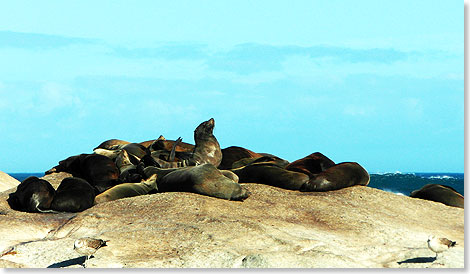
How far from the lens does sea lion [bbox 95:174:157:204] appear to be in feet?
34.1

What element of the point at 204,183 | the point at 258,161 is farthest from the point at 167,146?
the point at 204,183

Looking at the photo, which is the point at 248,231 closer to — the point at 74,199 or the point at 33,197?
the point at 74,199

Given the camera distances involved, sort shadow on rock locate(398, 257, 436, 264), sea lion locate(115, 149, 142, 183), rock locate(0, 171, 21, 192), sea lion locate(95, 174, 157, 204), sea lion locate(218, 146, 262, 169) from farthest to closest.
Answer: rock locate(0, 171, 21, 192) → sea lion locate(218, 146, 262, 169) → sea lion locate(115, 149, 142, 183) → sea lion locate(95, 174, 157, 204) → shadow on rock locate(398, 257, 436, 264)

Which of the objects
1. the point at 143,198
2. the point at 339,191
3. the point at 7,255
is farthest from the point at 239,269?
the point at 339,191

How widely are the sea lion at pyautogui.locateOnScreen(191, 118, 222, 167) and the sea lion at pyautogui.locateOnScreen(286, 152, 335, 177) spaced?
1.37 metres

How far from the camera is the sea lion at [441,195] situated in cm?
1101

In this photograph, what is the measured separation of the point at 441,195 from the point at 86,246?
22.1 feet

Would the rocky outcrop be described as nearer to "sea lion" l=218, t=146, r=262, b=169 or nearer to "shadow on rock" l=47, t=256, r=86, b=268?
"shadow on rock" l=47, t=256, r=86, b=268

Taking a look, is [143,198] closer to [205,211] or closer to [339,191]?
[205,211]

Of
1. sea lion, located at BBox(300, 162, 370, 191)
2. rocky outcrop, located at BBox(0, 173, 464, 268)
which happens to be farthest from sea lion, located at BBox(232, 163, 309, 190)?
rocky outcrop, located at BBox(0, 173, 464, 268)

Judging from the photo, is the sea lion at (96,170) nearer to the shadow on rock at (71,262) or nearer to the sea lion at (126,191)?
the sea lion at (126,191)

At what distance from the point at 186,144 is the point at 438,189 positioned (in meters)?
5.45

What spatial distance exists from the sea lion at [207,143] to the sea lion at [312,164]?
1374mm

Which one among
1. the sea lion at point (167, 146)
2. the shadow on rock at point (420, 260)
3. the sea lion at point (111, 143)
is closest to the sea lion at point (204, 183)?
the sea lion at point (167, 146)
